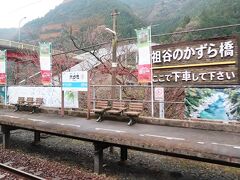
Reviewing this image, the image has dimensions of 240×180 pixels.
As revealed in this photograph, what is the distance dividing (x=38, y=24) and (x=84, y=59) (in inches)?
2818

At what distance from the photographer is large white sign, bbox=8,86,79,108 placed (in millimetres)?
14533

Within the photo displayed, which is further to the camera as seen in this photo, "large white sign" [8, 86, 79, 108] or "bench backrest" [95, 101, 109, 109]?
"large white sign" [8, 86, 79, 108]

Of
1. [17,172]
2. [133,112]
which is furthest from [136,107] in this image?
[17,172]

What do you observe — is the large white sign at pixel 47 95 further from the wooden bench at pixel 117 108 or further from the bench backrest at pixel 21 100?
the wooden bench at pixel 117 108

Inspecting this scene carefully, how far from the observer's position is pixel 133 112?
1146 cm

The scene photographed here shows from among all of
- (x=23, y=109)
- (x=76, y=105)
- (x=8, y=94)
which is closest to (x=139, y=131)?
(x=76, y=105)

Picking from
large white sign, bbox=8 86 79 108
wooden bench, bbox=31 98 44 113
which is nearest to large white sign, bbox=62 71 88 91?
large white sign, bbox=8 86 79 108

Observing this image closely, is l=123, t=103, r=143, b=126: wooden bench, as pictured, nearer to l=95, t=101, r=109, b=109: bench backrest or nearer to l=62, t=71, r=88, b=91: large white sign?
l=95, t=101, r=109, b=109: bench backrest

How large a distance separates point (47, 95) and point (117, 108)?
4984mm

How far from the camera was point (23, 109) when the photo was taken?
16.8 metres

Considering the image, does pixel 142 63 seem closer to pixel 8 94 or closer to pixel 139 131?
pixel 139 131

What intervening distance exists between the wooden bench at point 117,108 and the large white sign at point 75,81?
5.01ft

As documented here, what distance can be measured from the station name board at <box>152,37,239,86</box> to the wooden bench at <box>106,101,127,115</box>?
62.3 inches

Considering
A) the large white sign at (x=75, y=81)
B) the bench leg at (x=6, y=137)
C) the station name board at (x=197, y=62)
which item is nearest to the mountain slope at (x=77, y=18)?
the large white sign at (x=75, y=81)
